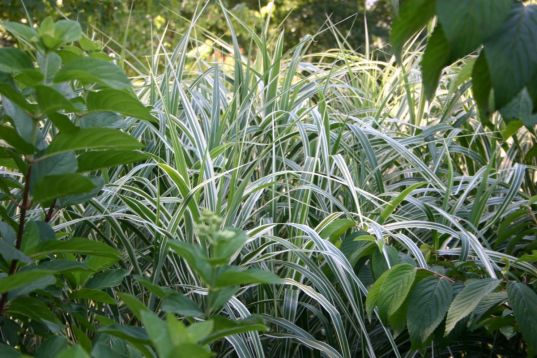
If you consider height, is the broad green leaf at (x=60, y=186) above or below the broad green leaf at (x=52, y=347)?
above

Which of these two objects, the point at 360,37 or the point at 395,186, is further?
the point at 360,37

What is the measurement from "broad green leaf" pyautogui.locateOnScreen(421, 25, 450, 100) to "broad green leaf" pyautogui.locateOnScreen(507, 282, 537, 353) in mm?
618

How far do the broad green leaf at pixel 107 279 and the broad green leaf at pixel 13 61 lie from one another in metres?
0.39

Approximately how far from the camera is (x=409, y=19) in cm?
95

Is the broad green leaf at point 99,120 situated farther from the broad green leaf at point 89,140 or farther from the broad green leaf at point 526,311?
the broad green leaf at point 526,311

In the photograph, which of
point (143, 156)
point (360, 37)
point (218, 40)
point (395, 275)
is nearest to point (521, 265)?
point (395, 275)

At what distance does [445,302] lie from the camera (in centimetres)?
146

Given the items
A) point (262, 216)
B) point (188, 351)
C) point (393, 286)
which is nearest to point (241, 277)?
point (188, 351)

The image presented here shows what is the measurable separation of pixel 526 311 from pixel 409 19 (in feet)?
2.30

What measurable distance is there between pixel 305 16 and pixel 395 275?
11730 millimetres

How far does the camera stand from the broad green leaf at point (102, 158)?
50.4 inches

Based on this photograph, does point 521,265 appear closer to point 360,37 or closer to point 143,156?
point 143,156

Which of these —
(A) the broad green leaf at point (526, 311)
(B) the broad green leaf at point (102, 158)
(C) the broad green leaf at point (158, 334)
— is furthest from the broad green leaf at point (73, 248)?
(A) the broad green leaf at point (526, 311)

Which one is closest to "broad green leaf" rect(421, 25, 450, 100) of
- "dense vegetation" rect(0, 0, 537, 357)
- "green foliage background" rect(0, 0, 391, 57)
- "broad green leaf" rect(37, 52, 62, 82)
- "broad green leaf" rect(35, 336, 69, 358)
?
"dense vegetation" rect(0, 0, 537, 357)
